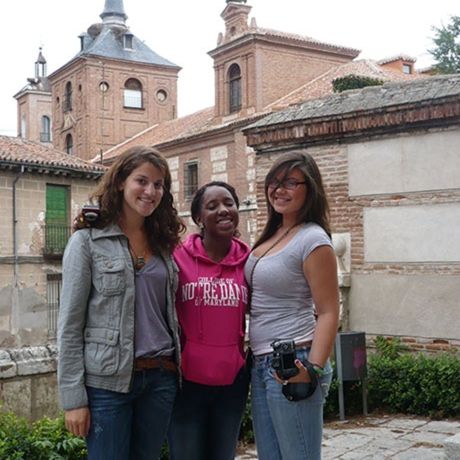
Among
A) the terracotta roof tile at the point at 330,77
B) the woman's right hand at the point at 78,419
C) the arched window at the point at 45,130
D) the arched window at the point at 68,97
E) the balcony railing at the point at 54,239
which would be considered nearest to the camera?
the woman's right hand at the point at 78,419

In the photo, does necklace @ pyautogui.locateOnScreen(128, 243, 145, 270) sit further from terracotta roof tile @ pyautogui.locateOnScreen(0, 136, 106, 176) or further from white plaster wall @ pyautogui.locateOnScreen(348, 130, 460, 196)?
terracotta roof tile @ pyautogui.locateOnScreen(0, 136, 106, 176)

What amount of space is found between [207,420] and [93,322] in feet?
2.63

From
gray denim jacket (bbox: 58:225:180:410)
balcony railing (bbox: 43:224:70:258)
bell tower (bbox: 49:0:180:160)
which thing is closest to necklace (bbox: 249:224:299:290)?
gray denim jacket (bbox: 58:225:180:410)

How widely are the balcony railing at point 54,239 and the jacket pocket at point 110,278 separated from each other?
76.1 ft

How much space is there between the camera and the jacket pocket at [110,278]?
2.73m

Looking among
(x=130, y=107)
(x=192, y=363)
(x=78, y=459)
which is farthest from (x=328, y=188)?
(x=130, y=107)

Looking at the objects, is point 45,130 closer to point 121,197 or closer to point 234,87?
point 234,87

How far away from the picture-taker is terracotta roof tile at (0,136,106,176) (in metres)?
24.2

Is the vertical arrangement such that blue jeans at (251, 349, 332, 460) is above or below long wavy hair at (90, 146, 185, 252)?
below

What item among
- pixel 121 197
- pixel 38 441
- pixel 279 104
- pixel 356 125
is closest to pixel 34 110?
pixel 279 104

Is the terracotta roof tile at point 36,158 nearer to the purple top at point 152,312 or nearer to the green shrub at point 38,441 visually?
the green shrub at point 38,441

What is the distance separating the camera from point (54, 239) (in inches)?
1013

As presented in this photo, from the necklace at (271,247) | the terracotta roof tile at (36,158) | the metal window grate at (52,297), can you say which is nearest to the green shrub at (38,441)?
the necklace at (271,247)

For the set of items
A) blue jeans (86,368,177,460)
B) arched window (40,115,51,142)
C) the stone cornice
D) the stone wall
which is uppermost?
arched window (40,115,51,142)
